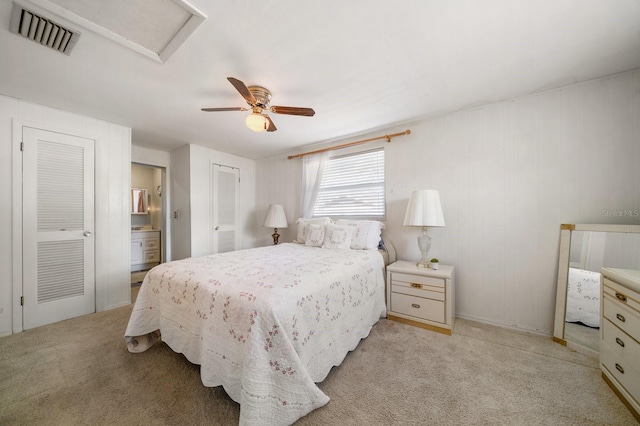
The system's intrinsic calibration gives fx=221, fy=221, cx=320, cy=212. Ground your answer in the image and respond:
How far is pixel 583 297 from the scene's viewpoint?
6.23 ft

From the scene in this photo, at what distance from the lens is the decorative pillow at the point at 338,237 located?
2830mm

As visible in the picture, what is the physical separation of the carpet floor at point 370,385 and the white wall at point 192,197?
1.82 m

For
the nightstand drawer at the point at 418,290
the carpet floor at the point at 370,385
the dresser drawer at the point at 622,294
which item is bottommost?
the carpet floor at the point at 370,385

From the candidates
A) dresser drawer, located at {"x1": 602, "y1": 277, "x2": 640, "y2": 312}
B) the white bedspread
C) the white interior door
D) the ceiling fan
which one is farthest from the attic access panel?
dresser drawer, located at {"x1": 602, "y1": 277, "x2": 640, "y2": 312}

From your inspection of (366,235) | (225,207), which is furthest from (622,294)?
(225,207)

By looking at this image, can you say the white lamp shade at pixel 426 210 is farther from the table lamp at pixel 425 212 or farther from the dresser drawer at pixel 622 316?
the dresser drawer at pixel 622 316

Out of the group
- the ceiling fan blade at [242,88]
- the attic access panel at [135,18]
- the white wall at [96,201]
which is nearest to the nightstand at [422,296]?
the ceiling fan blade at [242,88]

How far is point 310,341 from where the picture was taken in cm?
141

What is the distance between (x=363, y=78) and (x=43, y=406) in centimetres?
322

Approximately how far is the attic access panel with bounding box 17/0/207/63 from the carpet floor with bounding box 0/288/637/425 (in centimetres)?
234

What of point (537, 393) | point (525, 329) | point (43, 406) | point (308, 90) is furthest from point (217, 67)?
point (525, 329)

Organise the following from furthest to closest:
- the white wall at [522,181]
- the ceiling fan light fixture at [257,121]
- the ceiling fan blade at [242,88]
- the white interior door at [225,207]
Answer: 1. the white interior door at [225,207]
2. the ceiling fan light fixture at [257,121]
3. the white wall at [522,181]
4. the ceiling fan blade at [242,88]

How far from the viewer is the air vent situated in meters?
1.33

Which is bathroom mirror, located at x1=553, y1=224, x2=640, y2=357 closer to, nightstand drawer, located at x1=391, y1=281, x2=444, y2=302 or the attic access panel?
nightstand drawer, located at x1=391, y1=281, x2=444, y2=302
